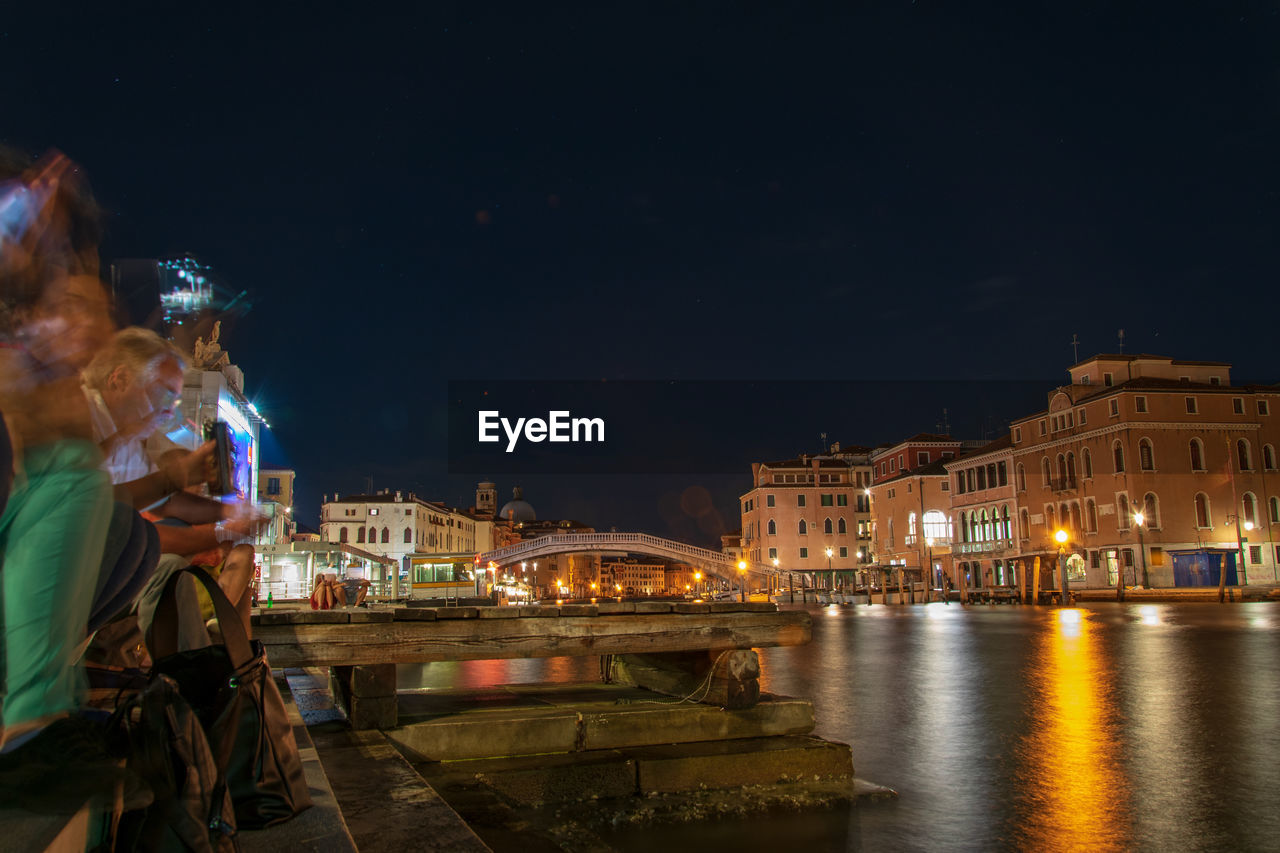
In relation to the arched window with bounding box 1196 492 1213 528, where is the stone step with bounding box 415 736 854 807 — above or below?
below

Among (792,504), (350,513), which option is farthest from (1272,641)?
(350,513)

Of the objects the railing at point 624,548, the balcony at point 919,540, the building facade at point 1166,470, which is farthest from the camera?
the railing at point 624,548

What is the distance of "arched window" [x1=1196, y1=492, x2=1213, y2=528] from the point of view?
1631 inches

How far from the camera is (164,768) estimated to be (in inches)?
70.2

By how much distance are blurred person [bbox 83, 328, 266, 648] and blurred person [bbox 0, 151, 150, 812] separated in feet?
0.87

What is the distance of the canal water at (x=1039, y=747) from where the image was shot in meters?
4.71

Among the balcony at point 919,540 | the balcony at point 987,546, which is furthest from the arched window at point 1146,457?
the balcony at point 919,540

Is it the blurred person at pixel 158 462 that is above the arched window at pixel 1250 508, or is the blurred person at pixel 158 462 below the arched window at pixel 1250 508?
below

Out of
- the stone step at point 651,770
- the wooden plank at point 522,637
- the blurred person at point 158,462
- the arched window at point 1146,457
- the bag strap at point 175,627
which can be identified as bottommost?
the stone step at point 651,770

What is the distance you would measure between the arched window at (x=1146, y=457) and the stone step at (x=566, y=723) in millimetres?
41122

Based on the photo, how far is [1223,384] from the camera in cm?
4469

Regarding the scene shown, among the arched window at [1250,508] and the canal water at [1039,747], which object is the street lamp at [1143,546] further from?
the canal water at [1039,747]

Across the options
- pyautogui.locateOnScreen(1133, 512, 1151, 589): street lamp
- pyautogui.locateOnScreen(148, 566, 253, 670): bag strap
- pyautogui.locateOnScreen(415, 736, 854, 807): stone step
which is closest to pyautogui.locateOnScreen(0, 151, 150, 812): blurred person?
pyautogui.locateOnScreen(148, 566, 253, 670): bag strap

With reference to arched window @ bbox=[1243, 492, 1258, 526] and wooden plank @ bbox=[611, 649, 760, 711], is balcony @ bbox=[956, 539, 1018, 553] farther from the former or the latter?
wooden plank @ bbox=[611, 649, 760, 711]
